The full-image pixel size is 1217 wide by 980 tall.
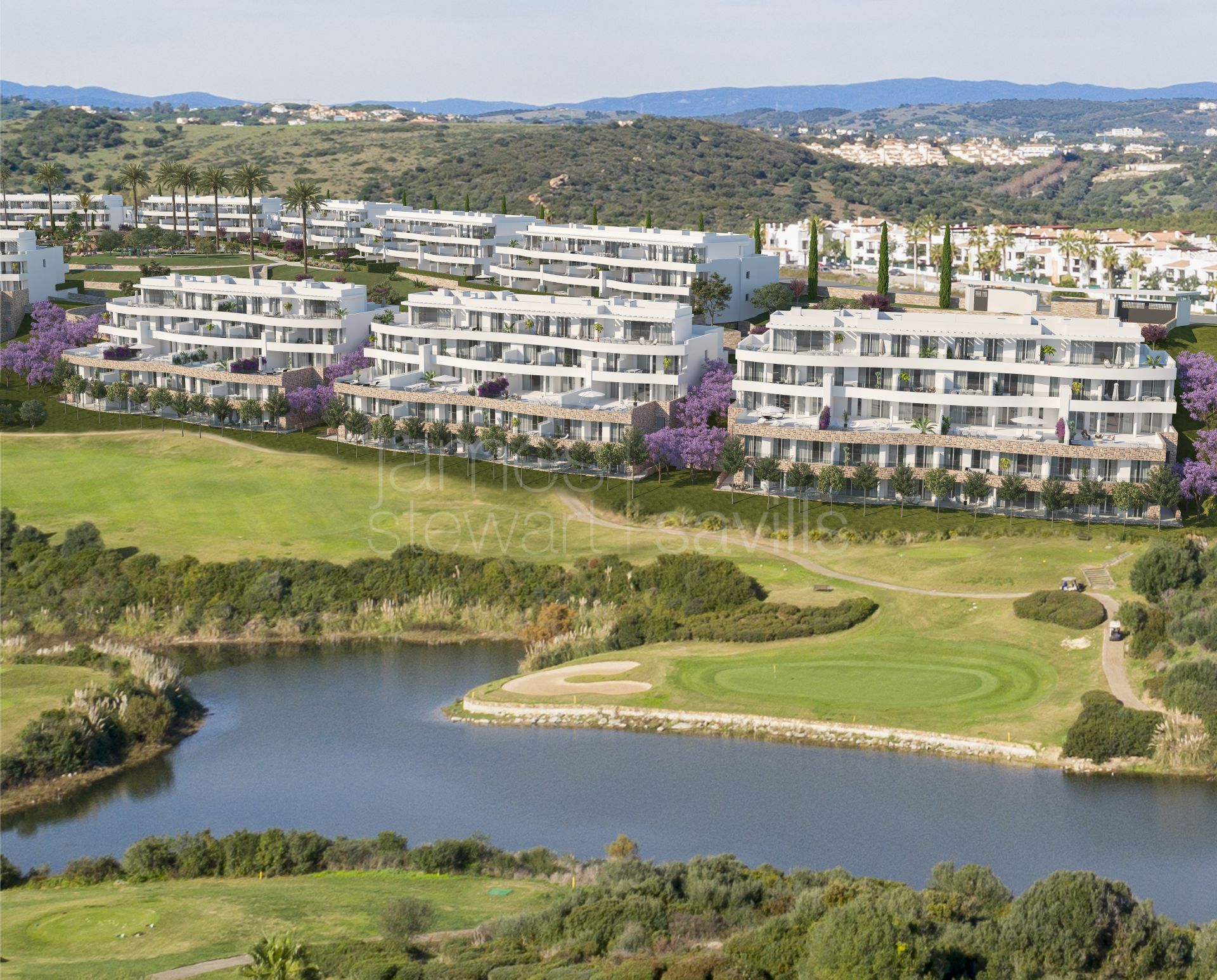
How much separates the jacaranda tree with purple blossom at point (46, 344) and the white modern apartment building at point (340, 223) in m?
48.3

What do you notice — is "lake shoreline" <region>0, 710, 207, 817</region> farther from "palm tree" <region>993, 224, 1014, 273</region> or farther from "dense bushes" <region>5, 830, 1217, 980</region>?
"palm tree" <region>993, 224, 1014, 273</region>

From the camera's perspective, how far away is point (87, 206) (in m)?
190

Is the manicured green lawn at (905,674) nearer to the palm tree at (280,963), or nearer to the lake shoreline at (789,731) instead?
the lake shoreline at (789,731)

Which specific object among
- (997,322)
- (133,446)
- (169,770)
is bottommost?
(169,770)

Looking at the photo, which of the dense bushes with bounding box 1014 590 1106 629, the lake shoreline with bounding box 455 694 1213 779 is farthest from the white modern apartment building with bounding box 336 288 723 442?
the lake shoreline with bounding box 455 694 1213 779

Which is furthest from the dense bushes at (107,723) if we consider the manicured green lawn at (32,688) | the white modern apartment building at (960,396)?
the white modern apartment building at (960,396)

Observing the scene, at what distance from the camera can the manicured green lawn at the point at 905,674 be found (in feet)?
231

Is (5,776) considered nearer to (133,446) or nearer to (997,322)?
(133,446)

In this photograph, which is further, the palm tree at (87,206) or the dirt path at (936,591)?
the palm tree at (87,206)

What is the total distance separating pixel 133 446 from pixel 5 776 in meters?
52.5

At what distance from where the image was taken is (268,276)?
513 feet

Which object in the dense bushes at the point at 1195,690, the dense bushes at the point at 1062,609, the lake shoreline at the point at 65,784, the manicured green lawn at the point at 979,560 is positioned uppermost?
the manicured green lawn at the point at 979,560

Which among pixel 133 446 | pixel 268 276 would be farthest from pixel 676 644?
pixel 268 276

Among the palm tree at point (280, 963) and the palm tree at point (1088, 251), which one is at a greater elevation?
the palm tree at point (1088, 251)
